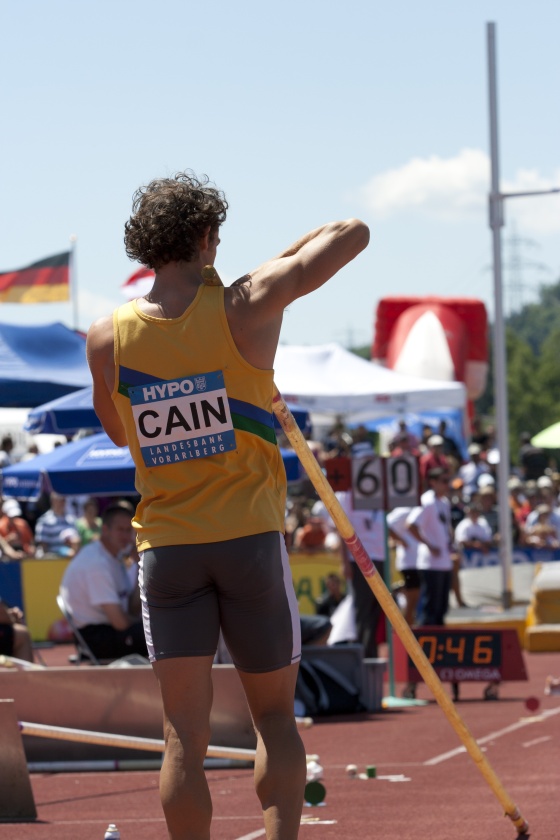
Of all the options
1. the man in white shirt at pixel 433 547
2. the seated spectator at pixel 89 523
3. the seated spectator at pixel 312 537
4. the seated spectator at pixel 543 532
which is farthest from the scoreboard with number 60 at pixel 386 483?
the seated spectator at pixel 543 532

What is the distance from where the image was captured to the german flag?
16.6 meters

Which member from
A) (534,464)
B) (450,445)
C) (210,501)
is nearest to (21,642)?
(210,501)

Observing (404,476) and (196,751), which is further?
(404,476)

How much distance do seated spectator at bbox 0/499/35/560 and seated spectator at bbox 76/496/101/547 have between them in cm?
69

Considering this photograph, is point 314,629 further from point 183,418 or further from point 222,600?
point 183,418

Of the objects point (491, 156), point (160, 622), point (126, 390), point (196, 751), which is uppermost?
point (491, 156)

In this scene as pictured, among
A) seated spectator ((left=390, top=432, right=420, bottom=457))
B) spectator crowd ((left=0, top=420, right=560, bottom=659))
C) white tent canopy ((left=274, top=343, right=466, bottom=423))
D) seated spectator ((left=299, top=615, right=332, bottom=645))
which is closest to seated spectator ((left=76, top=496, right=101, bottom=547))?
spectator crowd ((left=0, top=420, right=560, bottom=659))

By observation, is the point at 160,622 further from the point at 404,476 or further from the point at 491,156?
the point at 491,156

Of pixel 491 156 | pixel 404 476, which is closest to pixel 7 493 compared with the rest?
pixel 404 476

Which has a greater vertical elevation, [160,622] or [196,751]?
[160,622]

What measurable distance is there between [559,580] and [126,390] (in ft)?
45.3

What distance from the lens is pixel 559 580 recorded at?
57.1ft

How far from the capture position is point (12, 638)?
1081 cm

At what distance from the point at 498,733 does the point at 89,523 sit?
10.6 metres
